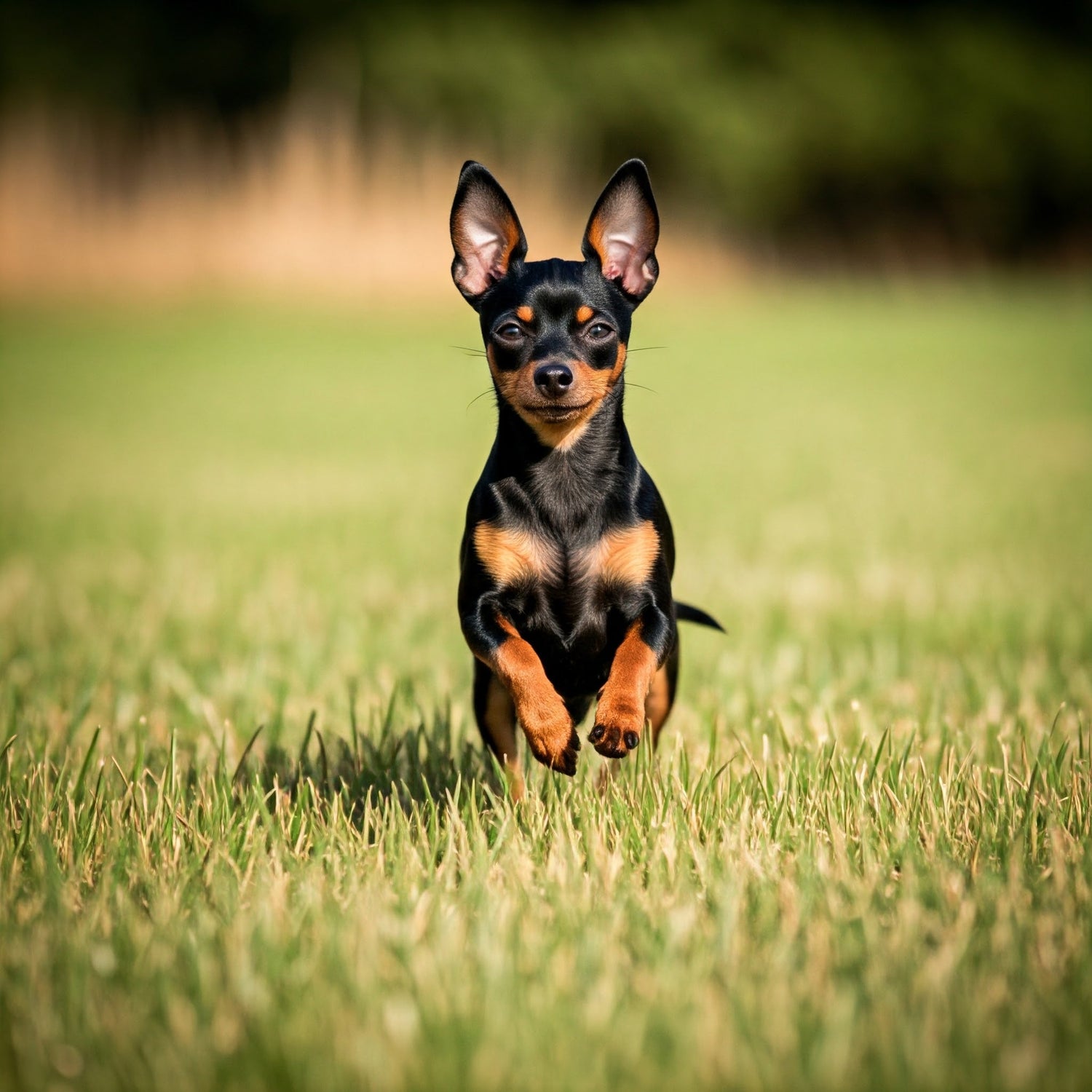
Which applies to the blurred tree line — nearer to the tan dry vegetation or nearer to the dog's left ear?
the tan dry vegetation

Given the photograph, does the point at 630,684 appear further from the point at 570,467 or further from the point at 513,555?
the point at 570,467

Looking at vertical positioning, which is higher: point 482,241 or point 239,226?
point 239,226

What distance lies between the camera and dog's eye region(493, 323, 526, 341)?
2.97 meters

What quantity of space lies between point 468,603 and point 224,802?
0.67 meters

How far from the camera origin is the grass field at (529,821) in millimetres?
1774

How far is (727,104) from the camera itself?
32.7 metres

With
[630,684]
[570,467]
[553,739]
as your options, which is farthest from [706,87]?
[553,739]

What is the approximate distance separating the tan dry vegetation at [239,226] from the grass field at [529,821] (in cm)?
1325

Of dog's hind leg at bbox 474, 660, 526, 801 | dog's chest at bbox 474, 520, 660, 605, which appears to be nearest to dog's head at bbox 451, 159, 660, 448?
dog's chest at bbox 474, 520, 660, 605

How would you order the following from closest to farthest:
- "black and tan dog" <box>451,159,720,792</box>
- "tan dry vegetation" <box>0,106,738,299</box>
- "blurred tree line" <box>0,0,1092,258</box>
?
1. "black and tan dog" <box>451,159,720,792</box>
2. "tan dry vegetation" <box>0,106,738,299</box>
3. "blurred tree line" <box>0,0,1092,258</box>

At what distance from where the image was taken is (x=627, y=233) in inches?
124

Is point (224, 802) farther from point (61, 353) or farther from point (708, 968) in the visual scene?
point (61, 353)

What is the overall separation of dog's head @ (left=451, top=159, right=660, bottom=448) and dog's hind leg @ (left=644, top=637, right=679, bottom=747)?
0.69 metres

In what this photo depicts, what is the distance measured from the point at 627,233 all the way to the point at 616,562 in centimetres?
89
